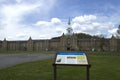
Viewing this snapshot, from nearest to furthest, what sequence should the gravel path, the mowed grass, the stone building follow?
the mowed grass → the gravel path → the stone building

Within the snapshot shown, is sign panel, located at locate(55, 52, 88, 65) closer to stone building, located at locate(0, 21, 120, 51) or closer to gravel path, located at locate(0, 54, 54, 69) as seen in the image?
gravel path, located at locate(0, 54, 54, 69)

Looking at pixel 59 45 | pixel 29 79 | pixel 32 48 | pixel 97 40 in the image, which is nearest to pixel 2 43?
pixel 32 48

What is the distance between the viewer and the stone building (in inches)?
4547

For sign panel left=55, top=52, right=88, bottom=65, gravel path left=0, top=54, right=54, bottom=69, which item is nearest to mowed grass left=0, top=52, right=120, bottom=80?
sign panel left=55, top=52, right=88, bottom=65

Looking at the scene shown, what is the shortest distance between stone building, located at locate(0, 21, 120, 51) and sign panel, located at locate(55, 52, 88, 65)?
316 ft

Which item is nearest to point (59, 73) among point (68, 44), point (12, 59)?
point (12, 59)

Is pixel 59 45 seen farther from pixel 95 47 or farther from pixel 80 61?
pixel 80 61

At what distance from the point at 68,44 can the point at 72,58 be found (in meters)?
113

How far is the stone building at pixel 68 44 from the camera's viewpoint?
116 m

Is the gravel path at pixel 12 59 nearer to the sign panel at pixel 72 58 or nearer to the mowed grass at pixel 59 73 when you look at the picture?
the mowed grass at pixel 59 73

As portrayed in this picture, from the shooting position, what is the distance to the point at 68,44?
12356 centimetres

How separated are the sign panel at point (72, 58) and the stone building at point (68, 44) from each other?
96.4m

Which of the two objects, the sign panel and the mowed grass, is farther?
the mowed grass

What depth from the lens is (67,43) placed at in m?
124
